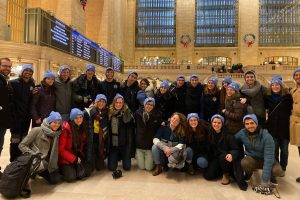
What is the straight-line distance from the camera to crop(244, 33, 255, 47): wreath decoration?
3830 centimetres

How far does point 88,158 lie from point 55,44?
376 inches

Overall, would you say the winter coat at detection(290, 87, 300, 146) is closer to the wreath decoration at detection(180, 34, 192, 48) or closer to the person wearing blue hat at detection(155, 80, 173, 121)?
the person wearing blue hat at detection(155, 80, 173, 121)

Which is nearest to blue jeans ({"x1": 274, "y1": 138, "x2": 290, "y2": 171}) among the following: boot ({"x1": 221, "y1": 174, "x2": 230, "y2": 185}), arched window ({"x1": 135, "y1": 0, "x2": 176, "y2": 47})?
boot ({"x1": 221, "y1": 174, "x2": 230, "y2": 185})

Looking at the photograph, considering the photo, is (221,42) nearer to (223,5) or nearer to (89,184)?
(223,5)

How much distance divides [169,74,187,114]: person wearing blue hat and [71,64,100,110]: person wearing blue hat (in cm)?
154

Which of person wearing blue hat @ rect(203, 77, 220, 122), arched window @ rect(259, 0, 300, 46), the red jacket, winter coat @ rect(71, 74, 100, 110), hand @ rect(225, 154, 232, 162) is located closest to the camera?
hand @ rect(225, 154, 232, 162)

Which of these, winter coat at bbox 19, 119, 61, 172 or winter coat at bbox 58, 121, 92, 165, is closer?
winter coat at bbox 19, 119, 61, 172

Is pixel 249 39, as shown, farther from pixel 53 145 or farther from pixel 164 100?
pixel 53 145

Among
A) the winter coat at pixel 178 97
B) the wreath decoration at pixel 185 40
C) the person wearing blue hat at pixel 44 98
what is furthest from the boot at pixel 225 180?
the wreath decoration at pixel 185 40

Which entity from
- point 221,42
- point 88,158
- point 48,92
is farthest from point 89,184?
point 221,42

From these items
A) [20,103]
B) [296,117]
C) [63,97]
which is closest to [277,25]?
[296,117]

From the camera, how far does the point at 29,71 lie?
188 inches

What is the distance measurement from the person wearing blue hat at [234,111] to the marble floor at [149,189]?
95 centimetres

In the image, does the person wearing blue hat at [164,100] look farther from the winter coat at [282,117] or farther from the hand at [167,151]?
the winter coat at [282,117]
